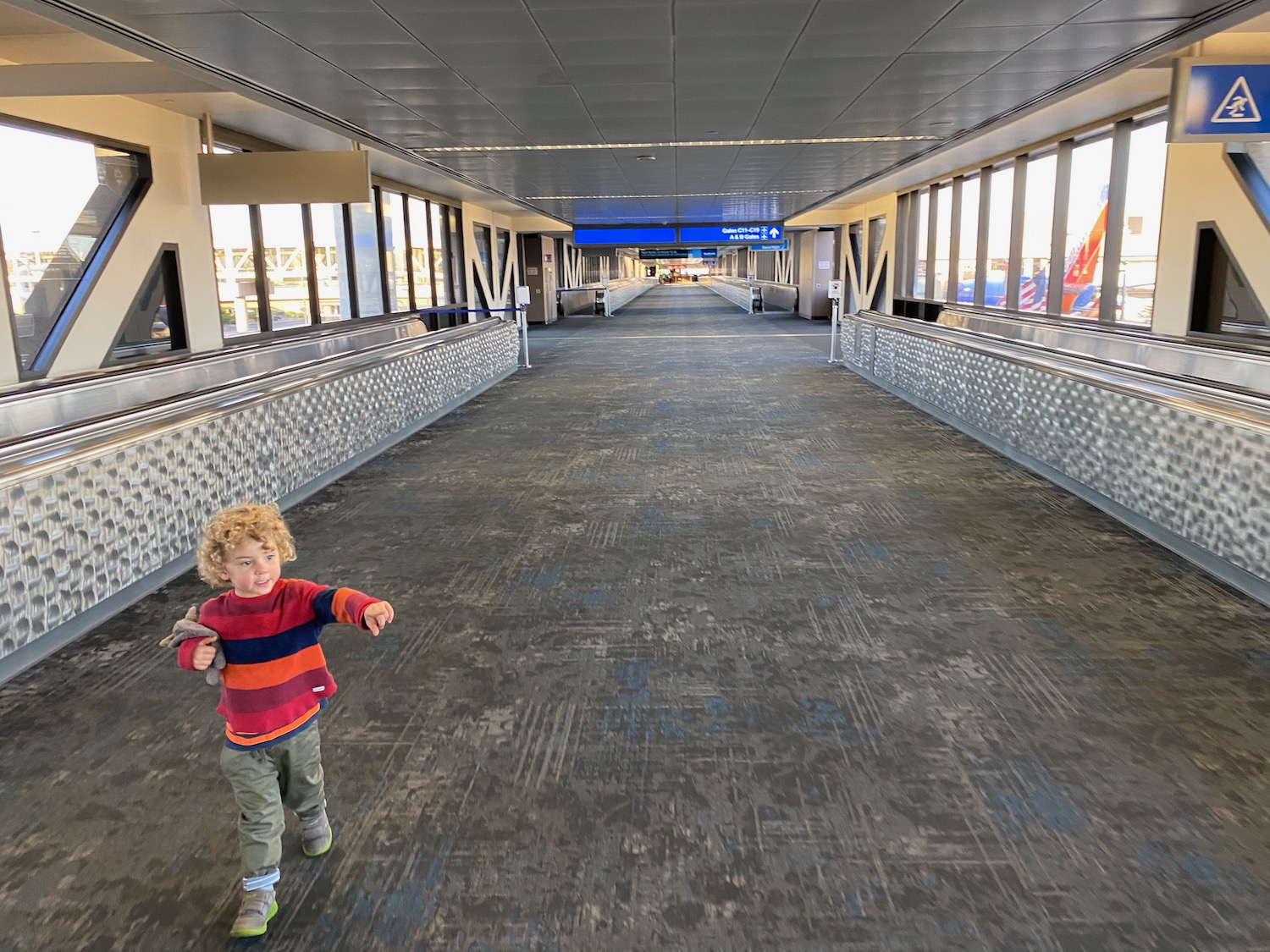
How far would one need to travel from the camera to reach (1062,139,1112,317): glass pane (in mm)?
10953

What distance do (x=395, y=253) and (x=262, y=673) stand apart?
15157mm

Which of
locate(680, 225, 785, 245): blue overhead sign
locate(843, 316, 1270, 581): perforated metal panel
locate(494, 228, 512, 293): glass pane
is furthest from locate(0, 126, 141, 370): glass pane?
locate(680, 225, 785, 245): blue overhead sign

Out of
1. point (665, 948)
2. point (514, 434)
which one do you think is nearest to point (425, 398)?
point (514, 434)

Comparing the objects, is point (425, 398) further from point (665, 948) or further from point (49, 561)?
point (665, 948)

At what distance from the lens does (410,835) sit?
2422 millimetres

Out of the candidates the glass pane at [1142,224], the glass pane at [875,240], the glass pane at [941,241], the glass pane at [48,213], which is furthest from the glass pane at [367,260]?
the glass pane at [875,240]

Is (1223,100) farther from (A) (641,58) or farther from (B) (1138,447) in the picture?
(A) (641,58)

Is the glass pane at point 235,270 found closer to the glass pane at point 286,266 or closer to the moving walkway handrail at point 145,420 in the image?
the glass pane at point 286,266

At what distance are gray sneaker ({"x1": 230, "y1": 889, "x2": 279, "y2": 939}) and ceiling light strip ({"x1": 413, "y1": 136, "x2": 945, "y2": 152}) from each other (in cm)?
932

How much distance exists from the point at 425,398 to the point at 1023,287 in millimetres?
9439

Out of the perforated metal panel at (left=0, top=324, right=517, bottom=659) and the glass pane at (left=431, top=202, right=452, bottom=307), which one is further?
the glass pane at (left=431, top=202, right=452, bottom=307)

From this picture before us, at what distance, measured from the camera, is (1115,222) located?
10508 mm

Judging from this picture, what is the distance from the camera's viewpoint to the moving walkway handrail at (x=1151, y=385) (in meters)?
4.35

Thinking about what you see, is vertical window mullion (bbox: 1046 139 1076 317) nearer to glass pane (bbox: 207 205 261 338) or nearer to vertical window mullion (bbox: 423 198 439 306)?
glass pane (bbox: 207 205 261 338)
